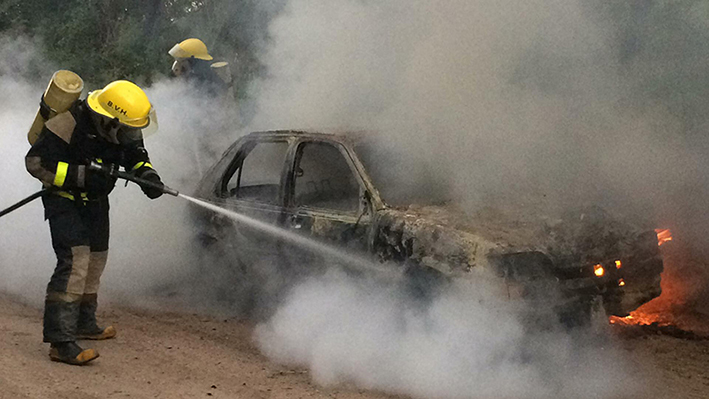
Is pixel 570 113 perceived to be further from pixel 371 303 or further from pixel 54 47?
pixel 54 47

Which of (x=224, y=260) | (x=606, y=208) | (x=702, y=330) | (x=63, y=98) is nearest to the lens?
(x=63, y=98)

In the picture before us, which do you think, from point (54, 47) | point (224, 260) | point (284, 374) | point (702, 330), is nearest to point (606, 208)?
point (702, 330)

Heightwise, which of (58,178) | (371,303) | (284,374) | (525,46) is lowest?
(284,374)

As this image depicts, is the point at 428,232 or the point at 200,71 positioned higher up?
the point at 200,71

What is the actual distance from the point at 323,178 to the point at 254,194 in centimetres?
86

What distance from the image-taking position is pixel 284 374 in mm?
4238

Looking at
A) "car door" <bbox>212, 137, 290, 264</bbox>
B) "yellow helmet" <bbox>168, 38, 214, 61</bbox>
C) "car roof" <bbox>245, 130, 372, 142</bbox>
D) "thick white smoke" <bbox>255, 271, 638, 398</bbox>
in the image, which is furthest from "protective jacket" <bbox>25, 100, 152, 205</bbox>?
"yellow helmet" <bbox>168, 38, 214, 61</bbox>

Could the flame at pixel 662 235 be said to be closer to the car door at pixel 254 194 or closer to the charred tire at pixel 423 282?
the charred tire at pixel 423 282

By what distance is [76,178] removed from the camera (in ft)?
13.6

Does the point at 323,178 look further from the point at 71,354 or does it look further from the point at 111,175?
the point at 71,354

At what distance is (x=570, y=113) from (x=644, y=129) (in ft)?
2.22

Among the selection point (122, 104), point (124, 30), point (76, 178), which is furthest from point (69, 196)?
point (124, 30)

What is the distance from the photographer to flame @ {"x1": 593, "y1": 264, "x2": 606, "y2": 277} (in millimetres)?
3871

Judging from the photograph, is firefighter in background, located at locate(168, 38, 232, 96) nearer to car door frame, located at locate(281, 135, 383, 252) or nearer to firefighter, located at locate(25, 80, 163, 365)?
car door frame, located at locate(281, 135, 383, 252)
